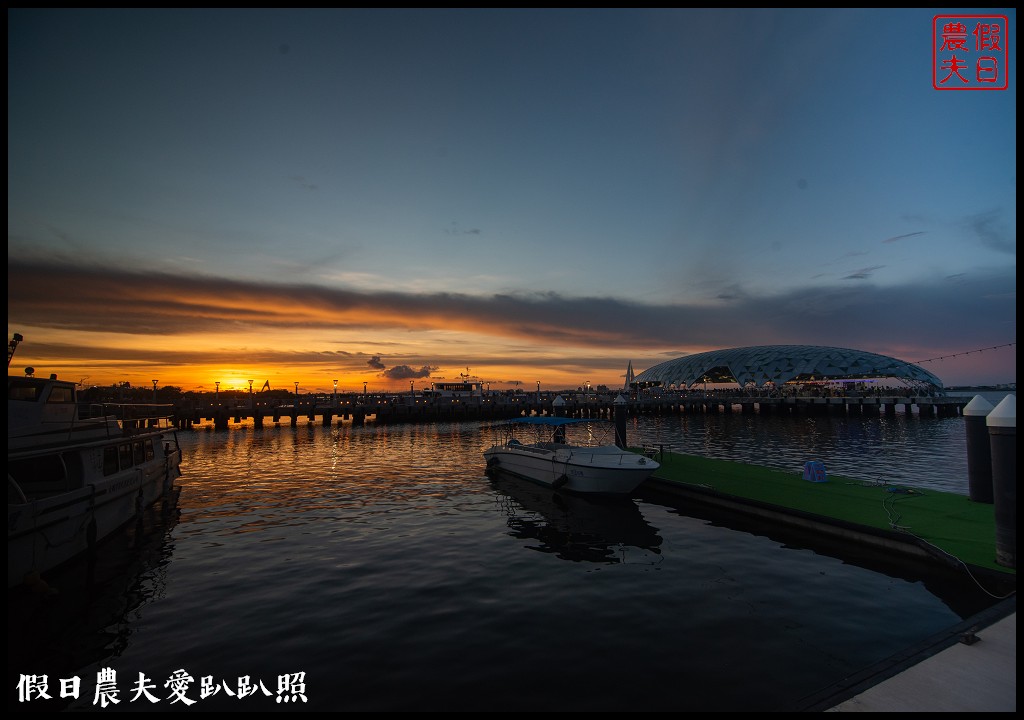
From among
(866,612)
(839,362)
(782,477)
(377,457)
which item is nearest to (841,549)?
(866,612)

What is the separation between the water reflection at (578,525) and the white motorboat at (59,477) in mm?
15626

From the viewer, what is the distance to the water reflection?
18.8m

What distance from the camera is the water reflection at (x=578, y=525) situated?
18.8 metres

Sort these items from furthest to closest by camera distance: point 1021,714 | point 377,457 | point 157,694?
point 377,457, point 157,694, point 1021,714

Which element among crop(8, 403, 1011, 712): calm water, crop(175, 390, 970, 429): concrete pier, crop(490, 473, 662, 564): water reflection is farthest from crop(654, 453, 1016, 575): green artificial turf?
crop(175, 390, 970, 429): concrete pier

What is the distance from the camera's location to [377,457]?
4666cm

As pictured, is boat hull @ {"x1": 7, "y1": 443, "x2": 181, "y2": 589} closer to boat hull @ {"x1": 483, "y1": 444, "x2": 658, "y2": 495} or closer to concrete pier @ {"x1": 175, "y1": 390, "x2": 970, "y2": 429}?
boat hull @ {"x1": 483, "y1": 444, "x2": 658, "y2": 495}

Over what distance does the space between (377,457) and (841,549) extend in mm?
37700

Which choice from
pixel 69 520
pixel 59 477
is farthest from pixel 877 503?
pixel 59 477

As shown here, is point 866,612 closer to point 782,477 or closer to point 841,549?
point 841,549

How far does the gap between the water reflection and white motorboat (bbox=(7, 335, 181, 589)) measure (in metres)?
15.6

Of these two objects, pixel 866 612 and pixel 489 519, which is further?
pixel 489 519

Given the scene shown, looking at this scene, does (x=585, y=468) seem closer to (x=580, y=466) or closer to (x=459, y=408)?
(x=580, y=466)

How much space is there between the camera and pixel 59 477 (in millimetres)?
19297
